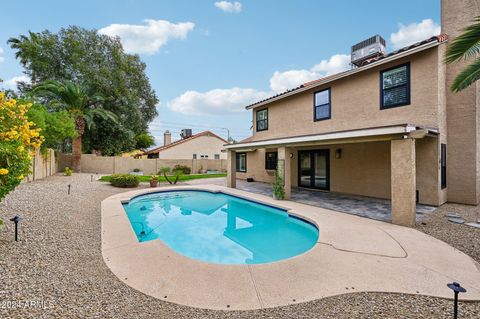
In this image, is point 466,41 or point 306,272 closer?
point 306,272

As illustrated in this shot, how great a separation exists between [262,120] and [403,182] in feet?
36.4

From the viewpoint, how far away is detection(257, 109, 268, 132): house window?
642 inches

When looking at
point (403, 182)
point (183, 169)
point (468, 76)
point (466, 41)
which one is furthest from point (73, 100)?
point (468, 76)

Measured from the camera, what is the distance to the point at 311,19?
1315 cm

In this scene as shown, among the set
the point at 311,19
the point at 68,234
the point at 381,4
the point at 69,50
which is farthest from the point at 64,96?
the point at 381,4

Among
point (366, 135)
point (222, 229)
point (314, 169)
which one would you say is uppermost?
point (366, 135)

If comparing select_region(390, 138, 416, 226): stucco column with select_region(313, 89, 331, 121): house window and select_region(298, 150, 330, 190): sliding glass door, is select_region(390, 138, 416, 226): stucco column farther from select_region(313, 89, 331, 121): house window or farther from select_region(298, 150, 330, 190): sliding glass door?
select_region(298, 150, 330, 190): sliding glass door

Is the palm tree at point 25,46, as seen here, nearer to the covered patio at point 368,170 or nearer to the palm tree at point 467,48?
the covered patio at point 368,170

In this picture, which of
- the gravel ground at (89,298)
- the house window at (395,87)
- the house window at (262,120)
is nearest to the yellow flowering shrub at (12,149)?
the gravel ground at (89,298)

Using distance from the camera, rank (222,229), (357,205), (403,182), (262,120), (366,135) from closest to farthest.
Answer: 1. (403,182)
2. (366,135)
3. (222,229)
4. (357,205)
5. (262,120)

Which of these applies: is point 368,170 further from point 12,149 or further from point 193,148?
point 193,148

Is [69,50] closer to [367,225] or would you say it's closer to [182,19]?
[182,19]

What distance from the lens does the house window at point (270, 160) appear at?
54.8ft

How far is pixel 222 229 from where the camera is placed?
27.1ft
